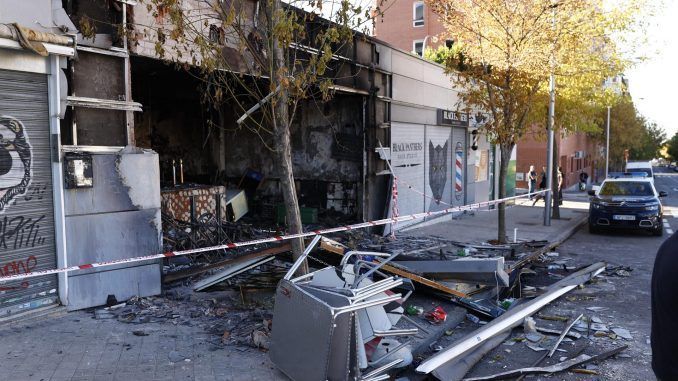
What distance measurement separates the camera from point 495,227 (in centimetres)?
1505

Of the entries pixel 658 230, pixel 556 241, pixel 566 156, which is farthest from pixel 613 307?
pixel 566 156

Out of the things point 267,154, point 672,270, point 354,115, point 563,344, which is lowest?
point 563,344

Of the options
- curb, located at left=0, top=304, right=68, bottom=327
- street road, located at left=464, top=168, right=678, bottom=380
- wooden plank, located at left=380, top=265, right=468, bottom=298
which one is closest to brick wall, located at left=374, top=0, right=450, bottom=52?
street road, located at left=464, top=168, right=678, bottom=380

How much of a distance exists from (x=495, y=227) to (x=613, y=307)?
766 cm

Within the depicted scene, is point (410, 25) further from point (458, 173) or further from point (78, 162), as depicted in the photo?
point (78, 162)

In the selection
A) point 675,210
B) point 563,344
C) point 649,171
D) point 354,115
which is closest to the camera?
point 563,344

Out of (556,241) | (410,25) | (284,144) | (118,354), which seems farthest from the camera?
(410,25)

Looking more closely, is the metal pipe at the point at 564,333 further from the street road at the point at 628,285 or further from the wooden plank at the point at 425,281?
the wooden plank at the point at 425,281

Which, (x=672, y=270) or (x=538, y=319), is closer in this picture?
(x=672, y=270)

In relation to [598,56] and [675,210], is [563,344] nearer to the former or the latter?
[598,56]

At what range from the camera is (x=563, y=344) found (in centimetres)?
594

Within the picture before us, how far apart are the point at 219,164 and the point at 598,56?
11275 millimetres

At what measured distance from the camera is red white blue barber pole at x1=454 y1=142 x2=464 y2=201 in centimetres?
1769

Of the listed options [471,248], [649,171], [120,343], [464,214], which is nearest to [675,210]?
[649,171]
